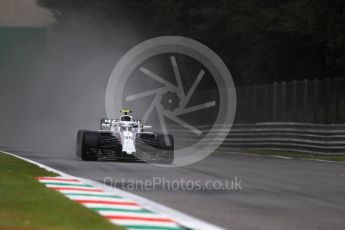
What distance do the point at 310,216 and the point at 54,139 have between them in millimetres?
23450

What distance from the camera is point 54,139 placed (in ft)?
107

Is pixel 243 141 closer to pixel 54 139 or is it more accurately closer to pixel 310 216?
pixel 54 139

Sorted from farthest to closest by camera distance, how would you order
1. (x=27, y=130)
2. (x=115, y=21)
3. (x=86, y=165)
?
(x=115, y=21)
(x=27, y=130)
(x=86, y=165)

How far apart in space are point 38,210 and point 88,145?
9879mm

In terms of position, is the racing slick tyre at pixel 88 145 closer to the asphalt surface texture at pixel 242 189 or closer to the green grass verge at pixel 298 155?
the asphalt surface texture at pixel 242 189

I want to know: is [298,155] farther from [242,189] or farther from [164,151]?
[242,189]

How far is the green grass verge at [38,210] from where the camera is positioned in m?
8.09

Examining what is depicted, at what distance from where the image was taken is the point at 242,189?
1308 cm

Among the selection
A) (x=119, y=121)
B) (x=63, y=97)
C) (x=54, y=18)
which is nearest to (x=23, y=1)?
(x=54, y=18)
